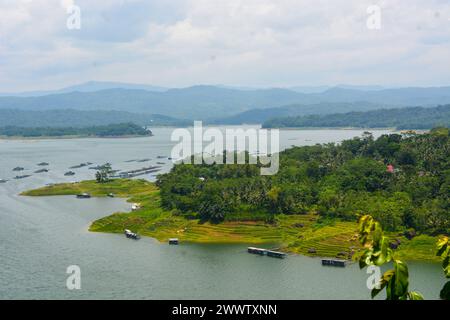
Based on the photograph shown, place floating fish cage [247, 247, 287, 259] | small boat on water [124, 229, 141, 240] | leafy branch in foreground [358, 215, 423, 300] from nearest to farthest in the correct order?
1. leafy branch in foreground [358, 215, 423, 300]
2. floating fish cage [247, 247, 287, 259]
3. small boat on water [124, 229, 141, 240]

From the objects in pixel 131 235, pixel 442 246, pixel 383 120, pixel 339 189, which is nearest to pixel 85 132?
pixel 383 120

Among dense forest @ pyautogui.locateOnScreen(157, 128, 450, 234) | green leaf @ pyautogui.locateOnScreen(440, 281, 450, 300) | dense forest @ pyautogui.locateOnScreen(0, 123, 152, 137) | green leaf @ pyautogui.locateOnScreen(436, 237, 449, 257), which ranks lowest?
dense forest @ pyautogui.locateOnScreen(157, 128, 450, 234)

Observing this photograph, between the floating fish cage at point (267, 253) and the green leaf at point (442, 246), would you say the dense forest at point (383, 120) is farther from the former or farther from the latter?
the green leaf at point (442, 246)

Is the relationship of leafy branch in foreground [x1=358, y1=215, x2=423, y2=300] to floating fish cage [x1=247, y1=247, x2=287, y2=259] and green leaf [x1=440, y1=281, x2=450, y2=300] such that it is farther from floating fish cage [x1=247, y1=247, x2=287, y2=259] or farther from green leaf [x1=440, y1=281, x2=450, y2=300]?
floating fish cage [x1=247, y1=247, x2=287, y2=259]

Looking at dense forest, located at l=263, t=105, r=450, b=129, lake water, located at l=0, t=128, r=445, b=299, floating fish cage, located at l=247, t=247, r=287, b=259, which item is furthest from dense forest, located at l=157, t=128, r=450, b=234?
dense forest, located at l=263, t=105, r=450, b=129

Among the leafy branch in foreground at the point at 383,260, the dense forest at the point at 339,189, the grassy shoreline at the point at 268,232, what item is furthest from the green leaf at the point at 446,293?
the dense forest at the point at 339,189

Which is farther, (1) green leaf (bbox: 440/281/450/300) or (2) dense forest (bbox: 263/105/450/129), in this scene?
(2) dense forest (bbox: 263/105/450/129)

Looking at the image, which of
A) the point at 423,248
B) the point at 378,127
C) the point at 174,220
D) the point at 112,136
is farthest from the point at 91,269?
the point at 378,127
